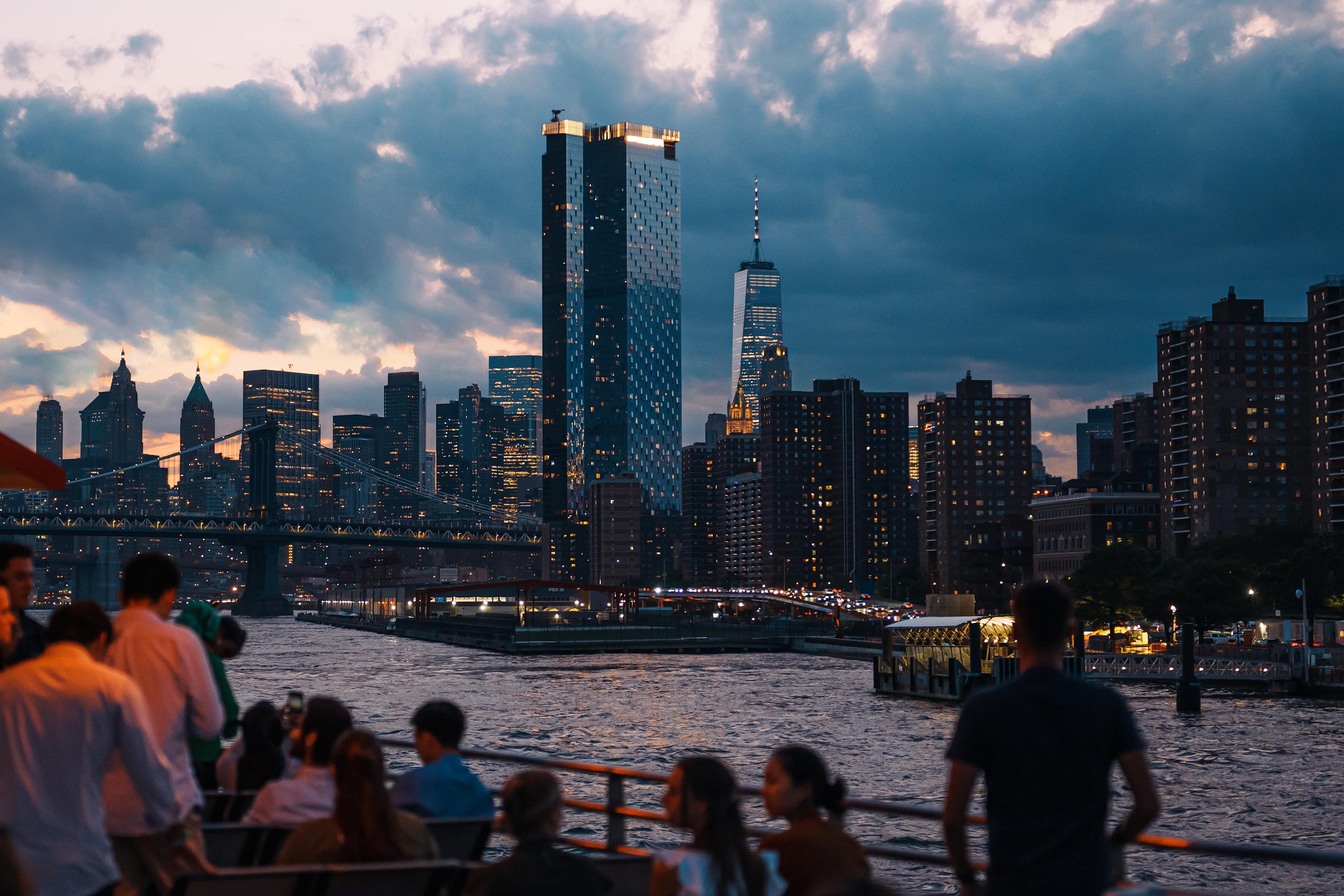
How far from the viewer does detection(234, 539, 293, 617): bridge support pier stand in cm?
16512

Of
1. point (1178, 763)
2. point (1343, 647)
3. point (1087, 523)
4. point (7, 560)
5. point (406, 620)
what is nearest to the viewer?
point (7, 560)

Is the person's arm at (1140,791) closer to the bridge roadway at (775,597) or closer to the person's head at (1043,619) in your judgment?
the person's head at (1043,619)

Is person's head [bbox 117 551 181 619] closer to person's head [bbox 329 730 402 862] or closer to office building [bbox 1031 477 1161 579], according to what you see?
person's head [bbox 329 730 402 862]

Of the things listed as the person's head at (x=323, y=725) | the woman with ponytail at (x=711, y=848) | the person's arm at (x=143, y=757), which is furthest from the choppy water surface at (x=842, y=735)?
the person's arm at (x=143, y=757)

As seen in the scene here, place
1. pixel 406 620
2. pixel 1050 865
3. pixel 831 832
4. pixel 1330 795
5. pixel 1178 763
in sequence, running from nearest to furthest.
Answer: pixel 1050 865 < pixel 831 832 < pixel 1330 795 < pixel 1178 763 < pixel 406 620

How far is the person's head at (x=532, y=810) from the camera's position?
5023mm

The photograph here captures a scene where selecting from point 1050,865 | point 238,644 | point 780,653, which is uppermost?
point 238,644

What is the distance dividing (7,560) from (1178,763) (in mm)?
43143

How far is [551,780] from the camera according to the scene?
5215 millimetres

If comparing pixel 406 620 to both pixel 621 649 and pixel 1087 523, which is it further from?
pixel 1087 523

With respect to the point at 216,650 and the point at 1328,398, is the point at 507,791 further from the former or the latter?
the point at 1328,398

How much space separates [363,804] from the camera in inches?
229

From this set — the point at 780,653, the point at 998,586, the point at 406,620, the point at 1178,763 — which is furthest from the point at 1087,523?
the point at 1178,763

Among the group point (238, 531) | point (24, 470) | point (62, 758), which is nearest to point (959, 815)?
point (62, 758)
